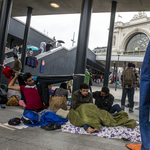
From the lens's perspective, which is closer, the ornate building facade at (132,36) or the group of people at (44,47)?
the group of people at (44,47)

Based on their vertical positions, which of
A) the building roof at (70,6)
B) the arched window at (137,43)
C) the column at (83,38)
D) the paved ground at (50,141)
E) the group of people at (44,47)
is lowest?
the paved ground at (50,141)

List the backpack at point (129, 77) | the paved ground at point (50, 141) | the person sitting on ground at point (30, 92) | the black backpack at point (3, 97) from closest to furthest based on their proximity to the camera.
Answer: the paved ground at point (50, 141)
the person sitting on ground at point (30, 92)
the black backpack at point (3, 97)
the backpack at point (129, 77)

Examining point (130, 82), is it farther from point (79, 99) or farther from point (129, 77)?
point (79, 99)

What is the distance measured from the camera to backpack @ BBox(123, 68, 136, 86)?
6.01 m

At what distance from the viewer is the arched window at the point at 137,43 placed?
4972 centimetres

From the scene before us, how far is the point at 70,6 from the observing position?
26.4 feet

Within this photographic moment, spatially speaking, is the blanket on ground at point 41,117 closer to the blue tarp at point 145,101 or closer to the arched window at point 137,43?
the blue tarp at point 145,101

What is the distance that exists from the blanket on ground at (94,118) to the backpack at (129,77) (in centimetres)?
221

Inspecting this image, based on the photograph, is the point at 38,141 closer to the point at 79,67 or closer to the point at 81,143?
the point at 81,143

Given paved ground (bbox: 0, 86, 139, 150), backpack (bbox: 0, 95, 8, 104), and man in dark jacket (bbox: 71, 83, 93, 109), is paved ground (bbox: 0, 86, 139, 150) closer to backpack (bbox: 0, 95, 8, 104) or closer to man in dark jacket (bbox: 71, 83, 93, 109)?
man in dark jacket (bbox: 71, 83, 93, 109)

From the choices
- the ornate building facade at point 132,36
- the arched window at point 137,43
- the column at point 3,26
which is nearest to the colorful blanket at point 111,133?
the column at point 3,26

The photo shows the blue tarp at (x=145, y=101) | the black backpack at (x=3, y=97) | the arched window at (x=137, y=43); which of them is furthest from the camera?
the arched window at (x=137, y=43)

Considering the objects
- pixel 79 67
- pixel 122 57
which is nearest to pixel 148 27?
pixel 122 57

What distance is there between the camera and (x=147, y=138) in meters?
1.27
